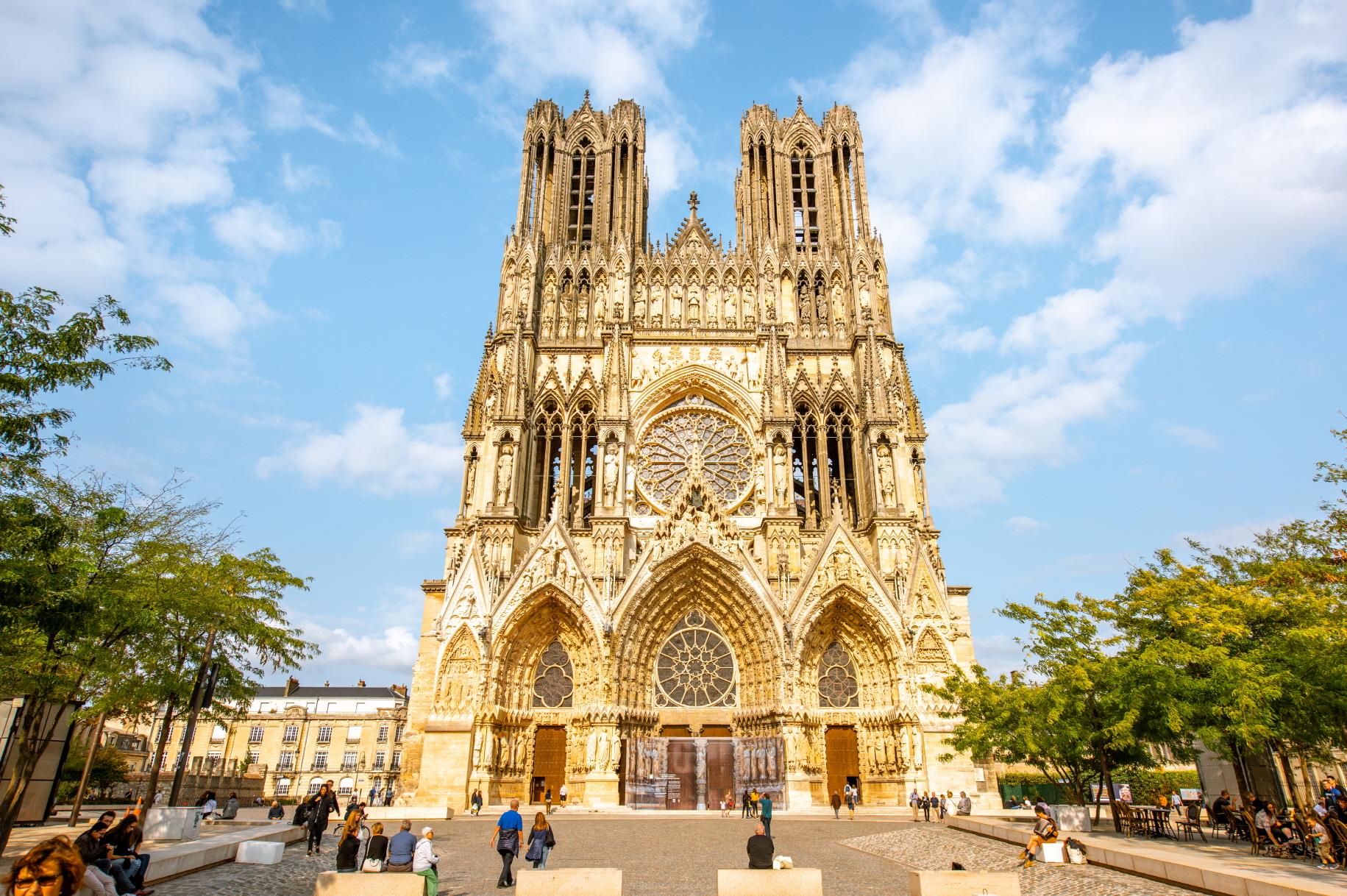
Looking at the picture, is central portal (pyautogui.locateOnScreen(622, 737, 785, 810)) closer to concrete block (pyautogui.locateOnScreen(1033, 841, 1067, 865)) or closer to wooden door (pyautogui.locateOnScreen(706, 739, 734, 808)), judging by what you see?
wooden door (pyautogui.locateOnScreen(706, 739, 734, 808))

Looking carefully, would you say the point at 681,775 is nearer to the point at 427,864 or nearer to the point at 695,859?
the point at 695,859

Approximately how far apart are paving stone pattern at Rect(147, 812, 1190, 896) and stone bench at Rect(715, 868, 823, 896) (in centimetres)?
216

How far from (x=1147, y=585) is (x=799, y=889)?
14.0 metres

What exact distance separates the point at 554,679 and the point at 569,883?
61.2 feet

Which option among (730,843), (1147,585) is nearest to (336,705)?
(730,843)

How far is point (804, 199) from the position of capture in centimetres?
3744

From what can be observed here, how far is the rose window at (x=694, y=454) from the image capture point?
101 ft

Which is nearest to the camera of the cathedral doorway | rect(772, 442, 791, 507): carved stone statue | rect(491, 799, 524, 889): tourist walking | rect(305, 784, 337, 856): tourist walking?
rect(491, 799, 524, 889): tourist walking

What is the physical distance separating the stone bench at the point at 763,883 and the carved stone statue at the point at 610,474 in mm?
20601

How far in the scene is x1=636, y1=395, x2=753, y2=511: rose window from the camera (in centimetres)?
3069

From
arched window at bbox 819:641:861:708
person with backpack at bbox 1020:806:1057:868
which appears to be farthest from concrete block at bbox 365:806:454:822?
person with backpack at bbox 1020:806:1057:868

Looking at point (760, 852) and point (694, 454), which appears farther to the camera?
point (694, 454)

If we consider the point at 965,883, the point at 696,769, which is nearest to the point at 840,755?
the point at 696,769

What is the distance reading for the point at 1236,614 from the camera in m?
16.3
